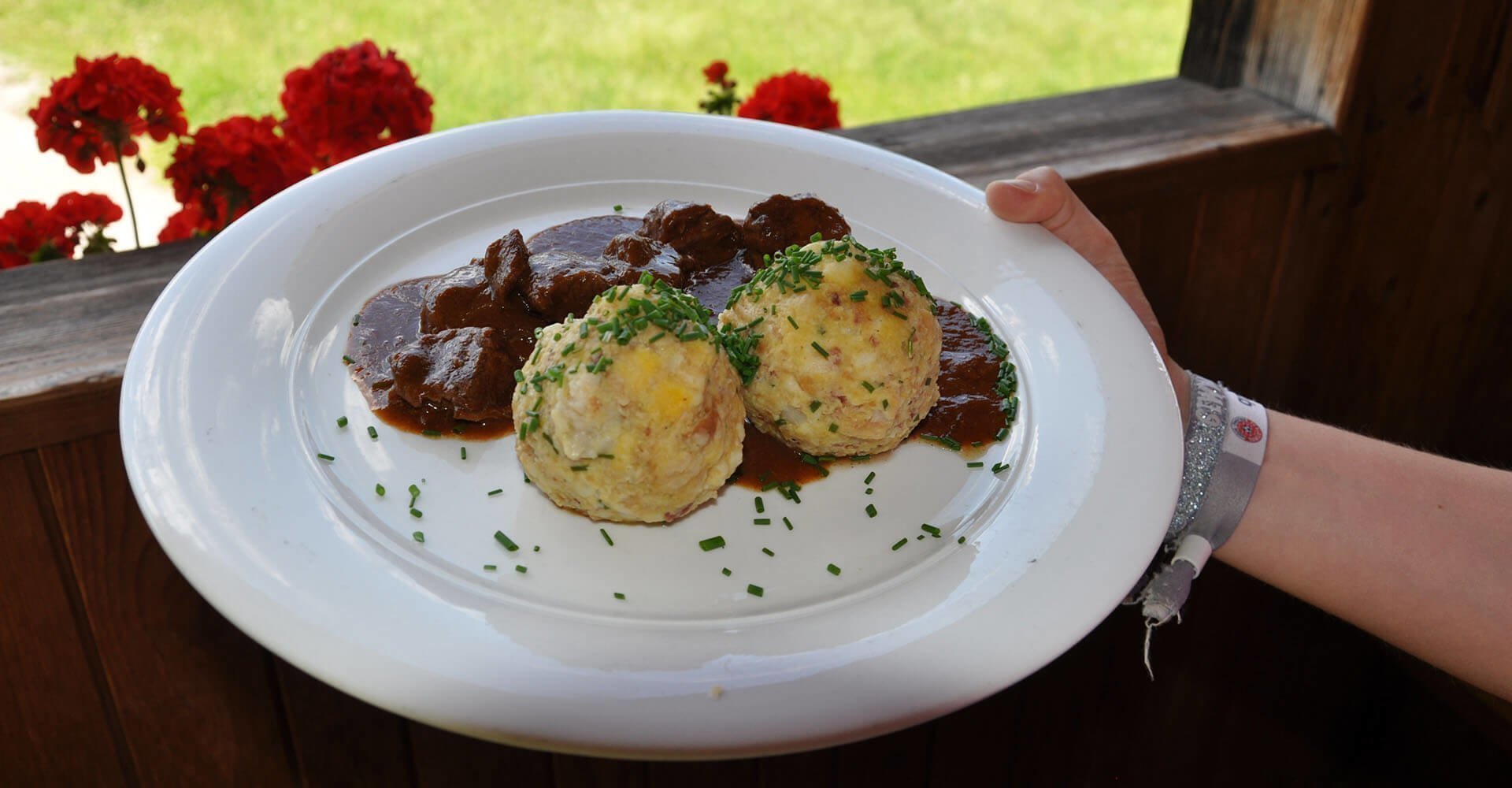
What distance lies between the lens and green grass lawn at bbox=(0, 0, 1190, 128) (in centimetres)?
637

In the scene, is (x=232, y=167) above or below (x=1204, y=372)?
above

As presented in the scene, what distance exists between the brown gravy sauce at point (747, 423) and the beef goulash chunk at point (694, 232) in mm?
33

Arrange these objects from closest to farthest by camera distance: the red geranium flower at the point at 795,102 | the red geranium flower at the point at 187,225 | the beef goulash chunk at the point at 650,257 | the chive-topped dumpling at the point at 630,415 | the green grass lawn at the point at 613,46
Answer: the chive-topped dumpling at the point at 630,415 → the beef goulash chunk at the point at 650,257 → the red geranium flower at the point at 187,225 → the red geranium flower at the point at 795,102 → the green grass lawn at the point at 613,46

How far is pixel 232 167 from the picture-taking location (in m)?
2.64

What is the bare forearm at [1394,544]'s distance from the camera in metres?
2.09

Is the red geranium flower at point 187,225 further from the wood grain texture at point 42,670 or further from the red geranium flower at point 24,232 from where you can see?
the wood grain texture at point 42,670

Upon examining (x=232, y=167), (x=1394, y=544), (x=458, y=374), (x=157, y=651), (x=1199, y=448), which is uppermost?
(x=232, y=167)

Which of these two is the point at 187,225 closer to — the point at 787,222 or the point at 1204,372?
the point at 787,222

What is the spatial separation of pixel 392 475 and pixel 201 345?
15.3 inches

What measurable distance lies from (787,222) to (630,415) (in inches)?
31.2

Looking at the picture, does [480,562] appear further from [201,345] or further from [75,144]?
[75,144]

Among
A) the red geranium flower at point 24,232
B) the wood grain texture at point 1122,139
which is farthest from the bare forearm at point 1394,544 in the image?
the red geranium flower at point 24,232

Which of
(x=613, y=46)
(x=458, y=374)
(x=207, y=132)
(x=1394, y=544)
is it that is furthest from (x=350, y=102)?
(x=613, y=46)

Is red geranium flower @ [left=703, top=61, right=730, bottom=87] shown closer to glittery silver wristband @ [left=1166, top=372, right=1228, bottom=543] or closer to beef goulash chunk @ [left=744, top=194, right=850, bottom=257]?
beef goulash chunk @ [left=744, top=194, right=850, bottom=257]
